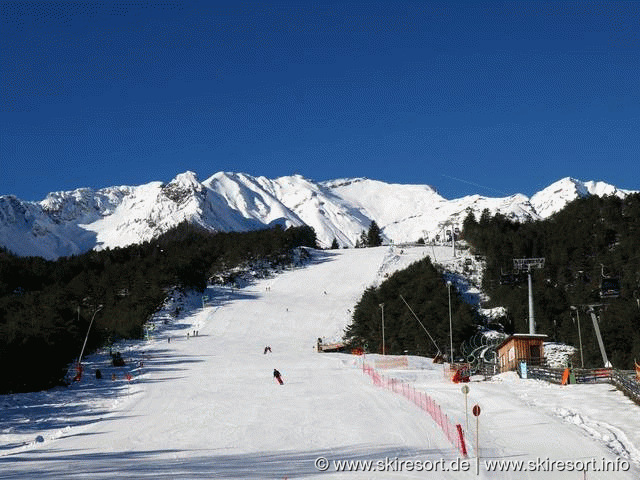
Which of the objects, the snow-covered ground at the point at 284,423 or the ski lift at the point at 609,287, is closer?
the snow-covered ground at the point at 284,423

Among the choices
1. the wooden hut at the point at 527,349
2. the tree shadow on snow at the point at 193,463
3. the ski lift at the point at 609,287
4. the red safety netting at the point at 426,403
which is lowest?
the tree shadow on snow at the point at 193,463

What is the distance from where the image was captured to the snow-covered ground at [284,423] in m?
20.6

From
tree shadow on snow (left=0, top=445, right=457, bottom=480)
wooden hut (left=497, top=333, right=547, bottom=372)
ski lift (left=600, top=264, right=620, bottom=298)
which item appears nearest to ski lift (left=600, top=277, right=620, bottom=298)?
ski lift (left=600, top=264, right=620, bottom=298)

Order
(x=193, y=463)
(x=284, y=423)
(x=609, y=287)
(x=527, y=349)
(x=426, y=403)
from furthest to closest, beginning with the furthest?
(x=609, y=287), (x=527, y=349), (x=426, y=403), (x=284, y=423), (x=193, y=463)

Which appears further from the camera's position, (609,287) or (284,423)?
(609,287)

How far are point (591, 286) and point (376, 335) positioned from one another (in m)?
26.2

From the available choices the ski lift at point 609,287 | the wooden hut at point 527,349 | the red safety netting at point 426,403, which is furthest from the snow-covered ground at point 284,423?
the ski lift at point 609,287

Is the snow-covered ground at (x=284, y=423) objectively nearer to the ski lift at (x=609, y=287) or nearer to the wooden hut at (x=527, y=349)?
the wooden hut at (x=527, y=349)

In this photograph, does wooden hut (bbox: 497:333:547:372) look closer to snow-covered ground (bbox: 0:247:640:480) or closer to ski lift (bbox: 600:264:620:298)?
snow-covered ground (bbox: 0:247:640:480)

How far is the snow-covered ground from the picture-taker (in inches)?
813

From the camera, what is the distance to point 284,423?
2848cm

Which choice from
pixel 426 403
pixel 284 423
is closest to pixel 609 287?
pixel 426 403

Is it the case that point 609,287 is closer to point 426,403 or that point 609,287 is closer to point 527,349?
point 527,349

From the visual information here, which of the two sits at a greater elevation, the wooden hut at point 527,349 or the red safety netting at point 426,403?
the wooden hut at point 527,349
